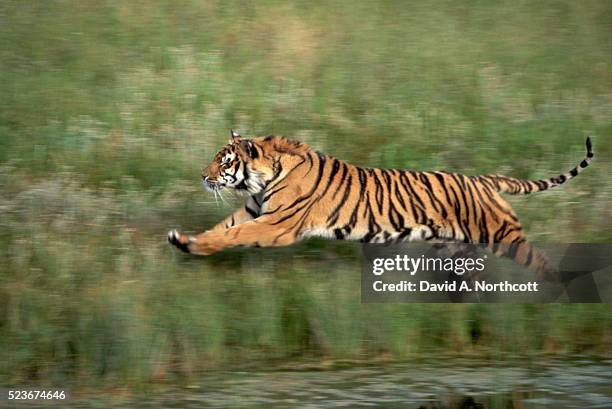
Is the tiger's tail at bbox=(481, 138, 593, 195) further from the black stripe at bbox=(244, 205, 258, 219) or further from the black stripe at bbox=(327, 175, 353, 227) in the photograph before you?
the black stripe at bbox=(244, 205, 258, 219)

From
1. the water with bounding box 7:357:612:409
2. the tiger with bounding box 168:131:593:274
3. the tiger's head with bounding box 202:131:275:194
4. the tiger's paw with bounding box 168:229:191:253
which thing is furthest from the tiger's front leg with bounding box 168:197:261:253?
the water with bounding box 7:357:612:409

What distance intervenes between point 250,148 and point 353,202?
956 mm

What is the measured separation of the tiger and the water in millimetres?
1532

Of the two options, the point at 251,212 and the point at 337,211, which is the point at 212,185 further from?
the point at 337,211

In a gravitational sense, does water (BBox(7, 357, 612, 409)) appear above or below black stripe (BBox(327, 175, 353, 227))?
below

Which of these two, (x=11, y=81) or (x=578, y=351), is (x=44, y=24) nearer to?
(x=11, y=81)

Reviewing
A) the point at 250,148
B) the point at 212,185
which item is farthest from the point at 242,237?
the point at 250,148

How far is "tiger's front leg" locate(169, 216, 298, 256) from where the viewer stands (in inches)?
398

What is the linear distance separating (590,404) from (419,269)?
233 centimetres

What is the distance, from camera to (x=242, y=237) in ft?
33.7

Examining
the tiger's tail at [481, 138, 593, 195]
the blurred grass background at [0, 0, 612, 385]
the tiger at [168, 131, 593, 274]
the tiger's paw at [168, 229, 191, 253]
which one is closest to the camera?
the blurred grass background at [0, 0, 612, 385]

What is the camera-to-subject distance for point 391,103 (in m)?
14.2

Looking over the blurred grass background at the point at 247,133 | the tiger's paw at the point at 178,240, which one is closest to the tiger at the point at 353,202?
the blurred grass background at the point at 247,133

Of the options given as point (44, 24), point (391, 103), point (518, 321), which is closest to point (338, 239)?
point (518, 321)
